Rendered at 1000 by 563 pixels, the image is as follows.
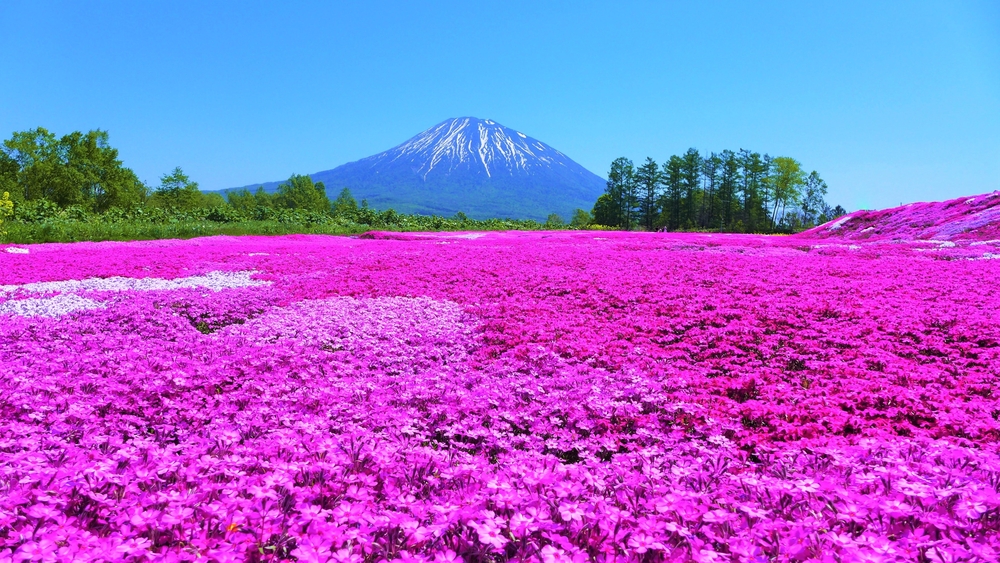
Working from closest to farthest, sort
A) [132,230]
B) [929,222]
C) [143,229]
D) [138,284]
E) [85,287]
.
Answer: [85,287] → [138,284] → [132,230] → [143,229] → [929,222]

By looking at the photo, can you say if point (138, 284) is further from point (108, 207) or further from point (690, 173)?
point (690, 173)

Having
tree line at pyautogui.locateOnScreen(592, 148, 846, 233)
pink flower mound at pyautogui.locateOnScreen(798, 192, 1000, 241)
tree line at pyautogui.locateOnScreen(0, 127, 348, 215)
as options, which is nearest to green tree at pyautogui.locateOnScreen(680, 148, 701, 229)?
tree line at pyautogui.locateOnScreen(592, 148, 846, 233)

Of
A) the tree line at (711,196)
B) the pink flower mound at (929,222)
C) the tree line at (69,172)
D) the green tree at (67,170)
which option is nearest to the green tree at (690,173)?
the tree line at (711,196)

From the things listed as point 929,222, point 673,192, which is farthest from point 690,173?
point 929,222

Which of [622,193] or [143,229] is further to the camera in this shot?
[622,193]

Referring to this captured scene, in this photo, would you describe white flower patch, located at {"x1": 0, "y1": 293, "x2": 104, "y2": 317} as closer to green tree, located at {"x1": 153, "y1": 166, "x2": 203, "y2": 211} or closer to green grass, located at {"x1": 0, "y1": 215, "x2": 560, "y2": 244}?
green grass, located at {"x1": 0, "y1": 215, "x2": 560, "y2": 244}

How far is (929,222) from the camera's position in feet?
109

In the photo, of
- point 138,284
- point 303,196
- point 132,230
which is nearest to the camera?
point 138,284

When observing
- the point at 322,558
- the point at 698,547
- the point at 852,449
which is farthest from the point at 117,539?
the point at 852,449

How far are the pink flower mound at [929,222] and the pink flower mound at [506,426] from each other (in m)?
22.0

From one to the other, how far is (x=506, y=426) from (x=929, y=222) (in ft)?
127

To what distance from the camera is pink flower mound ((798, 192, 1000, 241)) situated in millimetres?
27062

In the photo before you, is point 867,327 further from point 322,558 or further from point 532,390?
point 322,558

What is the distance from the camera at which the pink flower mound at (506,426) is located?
2598 mm
